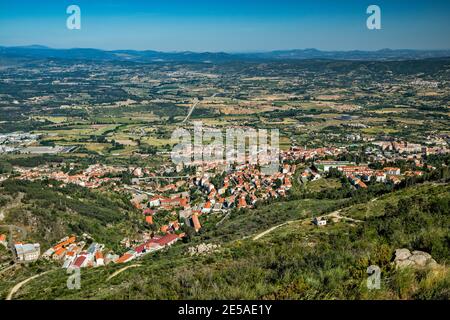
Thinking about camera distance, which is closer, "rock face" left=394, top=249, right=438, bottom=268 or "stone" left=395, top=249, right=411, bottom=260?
"rock face" left=394, top=249, right=438, bottom=268

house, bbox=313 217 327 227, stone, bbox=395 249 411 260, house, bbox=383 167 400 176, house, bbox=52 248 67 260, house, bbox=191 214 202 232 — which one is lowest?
house, bbox=191 214 202 232

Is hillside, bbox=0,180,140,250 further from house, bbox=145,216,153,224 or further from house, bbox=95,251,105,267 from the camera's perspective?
house, bbox=95,251,105,267

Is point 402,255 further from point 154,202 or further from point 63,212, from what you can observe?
point 154,202

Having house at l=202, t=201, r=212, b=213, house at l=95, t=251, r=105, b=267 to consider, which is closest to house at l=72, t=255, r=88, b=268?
house at l=95, t=251, r=105, b=267

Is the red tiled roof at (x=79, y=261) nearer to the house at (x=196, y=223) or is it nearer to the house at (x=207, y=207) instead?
the house at (x=196, y=223)

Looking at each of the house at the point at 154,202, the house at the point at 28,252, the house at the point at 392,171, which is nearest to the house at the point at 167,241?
the house at the point at 28,252

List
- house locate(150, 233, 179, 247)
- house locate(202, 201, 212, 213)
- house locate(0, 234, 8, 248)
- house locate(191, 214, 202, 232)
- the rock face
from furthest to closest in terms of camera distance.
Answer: house locate(202, 201, 212, 213)
house locate(191, 214, 202, 232)
house locate(150, 233, 179, 247)
house locate(0, 234, 8, 248)
the rock face
